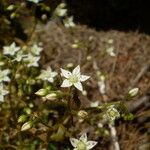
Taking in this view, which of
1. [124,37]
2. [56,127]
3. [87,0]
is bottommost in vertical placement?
[56,127]

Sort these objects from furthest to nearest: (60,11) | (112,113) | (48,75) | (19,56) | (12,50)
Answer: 1. (60,11)
2. (12,50)
3. (48,75)
4. (19,56)
5. (112,113)

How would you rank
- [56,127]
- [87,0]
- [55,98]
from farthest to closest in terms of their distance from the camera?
1. [87,0]
2. [56,127]
3. [55,98]

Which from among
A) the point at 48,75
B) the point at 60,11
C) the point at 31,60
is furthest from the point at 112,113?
the point at 60,11

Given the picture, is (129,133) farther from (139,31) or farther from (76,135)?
(139,31)

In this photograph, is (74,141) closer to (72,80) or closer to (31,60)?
(72,80)

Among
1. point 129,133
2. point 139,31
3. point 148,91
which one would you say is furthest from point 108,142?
point 139,31

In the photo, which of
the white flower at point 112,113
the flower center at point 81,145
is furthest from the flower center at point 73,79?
the flower center at point 81,145

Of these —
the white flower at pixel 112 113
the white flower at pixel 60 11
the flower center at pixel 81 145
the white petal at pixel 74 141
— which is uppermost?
the white flower at pixel 60 11

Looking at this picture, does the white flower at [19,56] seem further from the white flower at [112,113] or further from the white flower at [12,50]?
the white flower at [112,113]

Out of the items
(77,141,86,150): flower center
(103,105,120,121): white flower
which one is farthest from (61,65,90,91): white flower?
(77,141,86,150): flower center

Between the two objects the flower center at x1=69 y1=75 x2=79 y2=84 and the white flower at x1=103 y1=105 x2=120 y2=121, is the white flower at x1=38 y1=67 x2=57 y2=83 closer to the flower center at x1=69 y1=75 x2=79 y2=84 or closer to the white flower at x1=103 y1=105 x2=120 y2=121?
the flower center at x1=69 y1=75 x2=79 y2=84

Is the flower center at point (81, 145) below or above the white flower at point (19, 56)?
below
